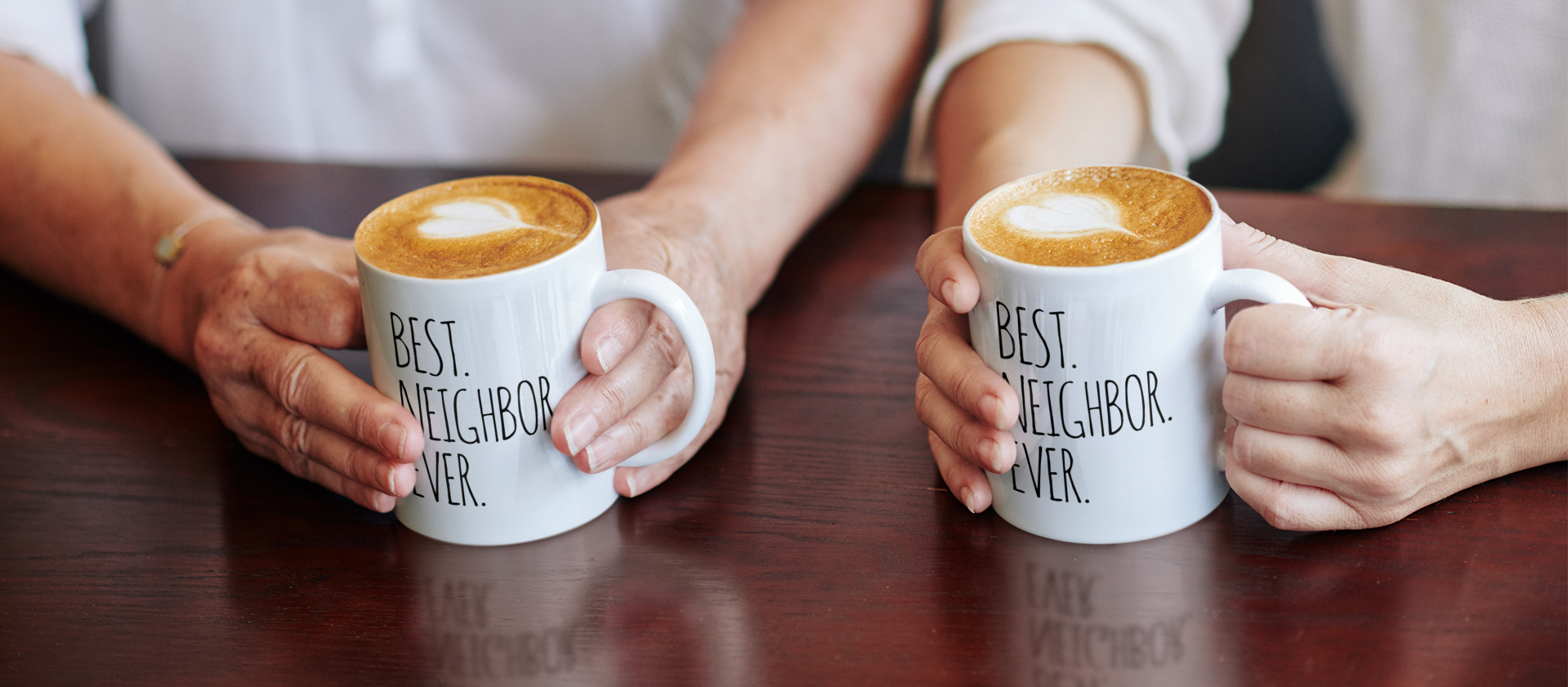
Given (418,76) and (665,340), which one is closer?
→ (665,340)

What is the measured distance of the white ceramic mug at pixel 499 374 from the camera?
1.62ft

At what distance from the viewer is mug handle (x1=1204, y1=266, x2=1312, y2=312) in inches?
18.6

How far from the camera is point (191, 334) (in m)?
0.73

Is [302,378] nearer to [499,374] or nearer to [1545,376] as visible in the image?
[499,374]

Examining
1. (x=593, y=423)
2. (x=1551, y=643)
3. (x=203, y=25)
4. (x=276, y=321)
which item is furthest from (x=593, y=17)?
(x=1551, y=643)

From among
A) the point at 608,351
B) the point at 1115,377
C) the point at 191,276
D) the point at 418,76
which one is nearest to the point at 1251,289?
the point at 1115,377

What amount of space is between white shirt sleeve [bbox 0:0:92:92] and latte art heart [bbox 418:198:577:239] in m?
0.63

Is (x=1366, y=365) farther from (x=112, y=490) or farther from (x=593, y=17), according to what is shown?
(x=593, y=17)

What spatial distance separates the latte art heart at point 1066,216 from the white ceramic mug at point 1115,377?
29 millimetres

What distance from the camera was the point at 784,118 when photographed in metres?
0.92

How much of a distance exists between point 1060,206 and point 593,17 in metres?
0.86

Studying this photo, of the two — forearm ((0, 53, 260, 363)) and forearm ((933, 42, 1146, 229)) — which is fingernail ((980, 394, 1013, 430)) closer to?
forearm ((933, 42, 1146, 229))

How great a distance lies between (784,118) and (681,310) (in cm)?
42

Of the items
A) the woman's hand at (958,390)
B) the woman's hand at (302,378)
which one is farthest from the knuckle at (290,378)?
the woman's hand at (958,390)
